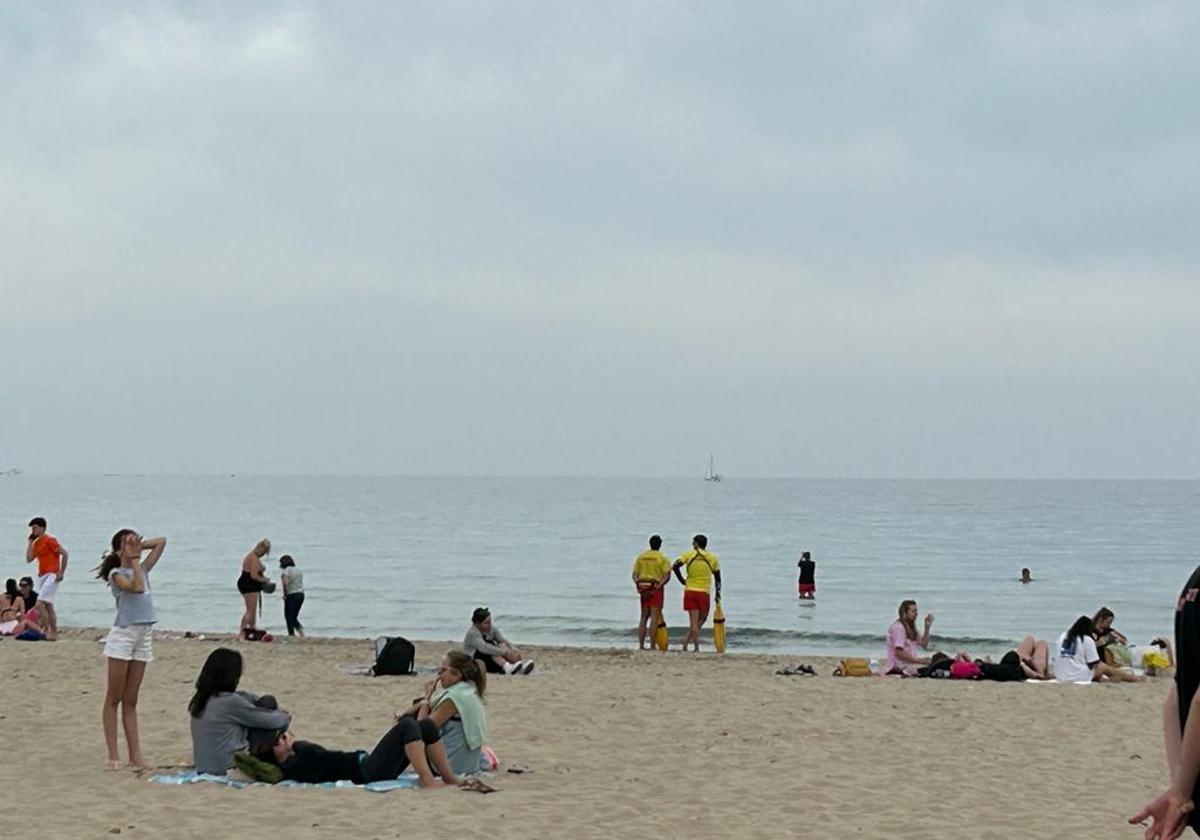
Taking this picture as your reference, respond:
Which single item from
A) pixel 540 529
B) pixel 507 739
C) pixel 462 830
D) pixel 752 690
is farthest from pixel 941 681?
pixel 540 529

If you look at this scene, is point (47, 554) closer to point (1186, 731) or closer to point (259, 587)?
point (259, 587)

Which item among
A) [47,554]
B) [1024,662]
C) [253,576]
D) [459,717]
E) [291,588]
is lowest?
[1024,662]

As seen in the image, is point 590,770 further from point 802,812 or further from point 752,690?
point 752,690

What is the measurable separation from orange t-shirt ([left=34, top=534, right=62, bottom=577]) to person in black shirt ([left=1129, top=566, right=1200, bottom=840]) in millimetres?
16083

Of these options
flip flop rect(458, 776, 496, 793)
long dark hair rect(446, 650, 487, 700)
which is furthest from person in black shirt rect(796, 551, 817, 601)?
flip flop rect(458, 776, 496, 793)

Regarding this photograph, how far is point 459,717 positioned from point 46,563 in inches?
412

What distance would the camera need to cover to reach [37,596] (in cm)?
1794

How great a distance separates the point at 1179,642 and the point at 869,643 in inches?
842

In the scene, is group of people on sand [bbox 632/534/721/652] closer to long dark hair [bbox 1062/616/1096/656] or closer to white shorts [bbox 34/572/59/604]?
long dark hair [bbox 1062/616/1096/656]

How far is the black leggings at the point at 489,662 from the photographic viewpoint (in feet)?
48.7

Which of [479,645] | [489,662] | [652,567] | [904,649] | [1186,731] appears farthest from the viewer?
[652,567]

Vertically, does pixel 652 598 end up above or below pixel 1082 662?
above

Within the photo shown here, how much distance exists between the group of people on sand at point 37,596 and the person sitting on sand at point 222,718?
26.6 ft

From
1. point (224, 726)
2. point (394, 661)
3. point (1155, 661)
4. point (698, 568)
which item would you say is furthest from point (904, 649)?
point (224, 726)
